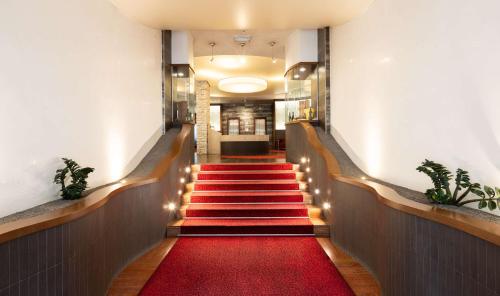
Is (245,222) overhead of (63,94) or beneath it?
beneath

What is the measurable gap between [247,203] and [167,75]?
338 centimetres

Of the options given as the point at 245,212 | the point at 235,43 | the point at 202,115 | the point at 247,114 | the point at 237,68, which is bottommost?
the point at 245,212

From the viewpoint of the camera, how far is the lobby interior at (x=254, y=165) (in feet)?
6.76

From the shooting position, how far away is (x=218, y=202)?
494 cm

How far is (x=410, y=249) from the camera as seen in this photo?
213 cm

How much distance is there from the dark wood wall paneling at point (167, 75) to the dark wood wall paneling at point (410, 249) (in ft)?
12.8

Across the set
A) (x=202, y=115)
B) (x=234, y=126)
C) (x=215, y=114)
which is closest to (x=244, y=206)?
(x=202, y=115)

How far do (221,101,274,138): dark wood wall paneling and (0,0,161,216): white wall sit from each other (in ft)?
40.0

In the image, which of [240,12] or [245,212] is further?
[240,12]

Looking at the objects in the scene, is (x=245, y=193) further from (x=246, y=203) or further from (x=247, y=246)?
(x=247, y=246)

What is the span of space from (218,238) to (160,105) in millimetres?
3202

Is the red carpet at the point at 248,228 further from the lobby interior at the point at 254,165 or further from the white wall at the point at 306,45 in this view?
the white wall at the point at 306,45

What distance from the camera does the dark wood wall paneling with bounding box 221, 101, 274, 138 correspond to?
55.2 feet

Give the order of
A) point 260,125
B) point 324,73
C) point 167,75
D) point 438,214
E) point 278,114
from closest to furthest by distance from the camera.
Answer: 1. point 438,214
2. point 324,73
3. point 167,75
4. point 278,114
5. point 260,125
